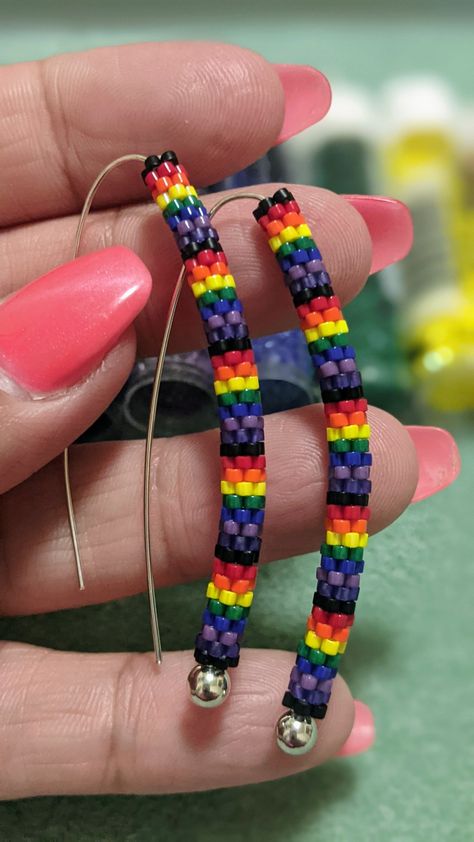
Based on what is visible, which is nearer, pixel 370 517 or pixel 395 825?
pixel 370 517

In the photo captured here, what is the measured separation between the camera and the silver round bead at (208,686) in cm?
80

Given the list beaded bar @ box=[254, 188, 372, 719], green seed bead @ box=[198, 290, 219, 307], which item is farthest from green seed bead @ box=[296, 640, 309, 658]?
green seed bead @ box=[198, 290, 219, 307]

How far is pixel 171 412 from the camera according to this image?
112cm

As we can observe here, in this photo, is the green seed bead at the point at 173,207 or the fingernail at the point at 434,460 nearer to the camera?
the green seed bead at the point at 173,207

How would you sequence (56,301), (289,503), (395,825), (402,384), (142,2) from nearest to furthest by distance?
(56,301)
(289,503)
(395,825)
(402,384)
(142,2)

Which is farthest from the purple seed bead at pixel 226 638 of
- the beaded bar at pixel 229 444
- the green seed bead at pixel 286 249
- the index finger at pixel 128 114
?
the index finger at pixel 128 114

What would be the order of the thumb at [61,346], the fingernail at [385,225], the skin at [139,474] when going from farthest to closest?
the fingernail at [385,225]
the skin at [139,474]
the thumb at [61,346]

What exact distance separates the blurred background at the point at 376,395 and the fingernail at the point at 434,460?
0.14 meters

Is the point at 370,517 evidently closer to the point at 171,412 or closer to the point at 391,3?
the point at 171,412

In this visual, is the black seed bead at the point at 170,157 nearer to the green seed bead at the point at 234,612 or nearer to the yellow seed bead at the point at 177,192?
the yellow seed bead at the point at 177,192

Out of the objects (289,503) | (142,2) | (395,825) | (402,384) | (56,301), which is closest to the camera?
(56,301)

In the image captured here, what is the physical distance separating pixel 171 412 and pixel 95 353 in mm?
366

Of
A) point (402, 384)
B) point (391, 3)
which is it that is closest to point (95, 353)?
point (402, 384)

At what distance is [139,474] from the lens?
36.5 inches
